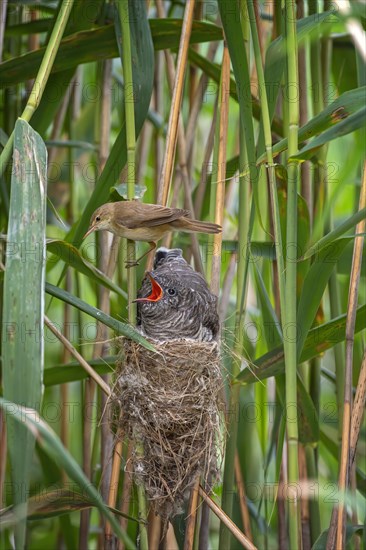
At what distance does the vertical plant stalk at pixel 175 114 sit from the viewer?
194 cm

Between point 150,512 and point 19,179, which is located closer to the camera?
point 19,179

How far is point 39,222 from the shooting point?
1.32 m

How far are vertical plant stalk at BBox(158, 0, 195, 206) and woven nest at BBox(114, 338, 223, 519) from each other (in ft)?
1.40

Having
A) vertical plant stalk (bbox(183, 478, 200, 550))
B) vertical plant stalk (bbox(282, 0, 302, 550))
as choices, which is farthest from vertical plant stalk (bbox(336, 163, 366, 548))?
vertical plant stalk (bbox(183, 478, 200, 550))

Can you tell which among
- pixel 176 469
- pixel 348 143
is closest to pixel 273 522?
pixel 176 469

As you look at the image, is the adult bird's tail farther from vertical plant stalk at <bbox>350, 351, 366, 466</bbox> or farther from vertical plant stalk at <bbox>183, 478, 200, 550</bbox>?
vertical plant stalk at <bbox>183, 478, 200, 550</bbox>

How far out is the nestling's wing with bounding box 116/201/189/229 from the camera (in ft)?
6.81

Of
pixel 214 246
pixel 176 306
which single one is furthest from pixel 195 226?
pixel 176 306

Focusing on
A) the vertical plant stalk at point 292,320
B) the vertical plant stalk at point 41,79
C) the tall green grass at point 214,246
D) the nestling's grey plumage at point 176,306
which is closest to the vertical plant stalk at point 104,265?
the tall green grass at point 214,246

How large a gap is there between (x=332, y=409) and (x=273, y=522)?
501 millimetres

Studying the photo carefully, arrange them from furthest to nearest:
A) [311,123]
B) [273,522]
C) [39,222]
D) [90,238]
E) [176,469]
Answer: [90,238]
[273,522]
[176,469]
[311,123]
[39,222]

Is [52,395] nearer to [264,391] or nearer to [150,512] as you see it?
[264,391]

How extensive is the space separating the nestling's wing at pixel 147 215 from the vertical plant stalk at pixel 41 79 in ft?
1.76

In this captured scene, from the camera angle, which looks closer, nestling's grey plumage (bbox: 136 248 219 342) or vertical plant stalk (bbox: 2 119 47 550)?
vertical plant stalk (bbox: 2 119 47 550)
